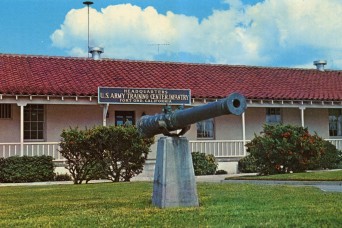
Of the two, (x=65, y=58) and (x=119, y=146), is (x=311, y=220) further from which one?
(x=65, y=58)

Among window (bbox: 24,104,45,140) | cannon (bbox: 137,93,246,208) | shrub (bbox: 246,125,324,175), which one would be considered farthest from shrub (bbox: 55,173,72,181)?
cannon (bbox: 137,93,246,208)

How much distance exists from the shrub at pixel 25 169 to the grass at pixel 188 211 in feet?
32.5

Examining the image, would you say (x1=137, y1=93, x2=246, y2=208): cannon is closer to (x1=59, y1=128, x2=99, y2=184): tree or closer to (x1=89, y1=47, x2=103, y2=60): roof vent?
(x1=59, y1=128, x2=99, y2=184): tree

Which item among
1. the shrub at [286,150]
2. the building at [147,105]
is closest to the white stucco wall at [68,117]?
the building at [147,105]

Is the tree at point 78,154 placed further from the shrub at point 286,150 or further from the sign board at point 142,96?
the shrub at point 286,150

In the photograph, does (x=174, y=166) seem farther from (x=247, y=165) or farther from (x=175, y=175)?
(x=247, y=165)

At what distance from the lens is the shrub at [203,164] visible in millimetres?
24031

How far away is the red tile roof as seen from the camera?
80.3ft

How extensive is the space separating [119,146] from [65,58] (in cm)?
1085

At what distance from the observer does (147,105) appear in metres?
26.5

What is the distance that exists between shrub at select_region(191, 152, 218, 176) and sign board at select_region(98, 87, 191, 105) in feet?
7.50

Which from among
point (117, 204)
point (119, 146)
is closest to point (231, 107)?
point (117, 204)

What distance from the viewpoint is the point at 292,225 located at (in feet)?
23.1

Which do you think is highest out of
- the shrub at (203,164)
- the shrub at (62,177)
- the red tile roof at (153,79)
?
the red tile roof at (153,79)
